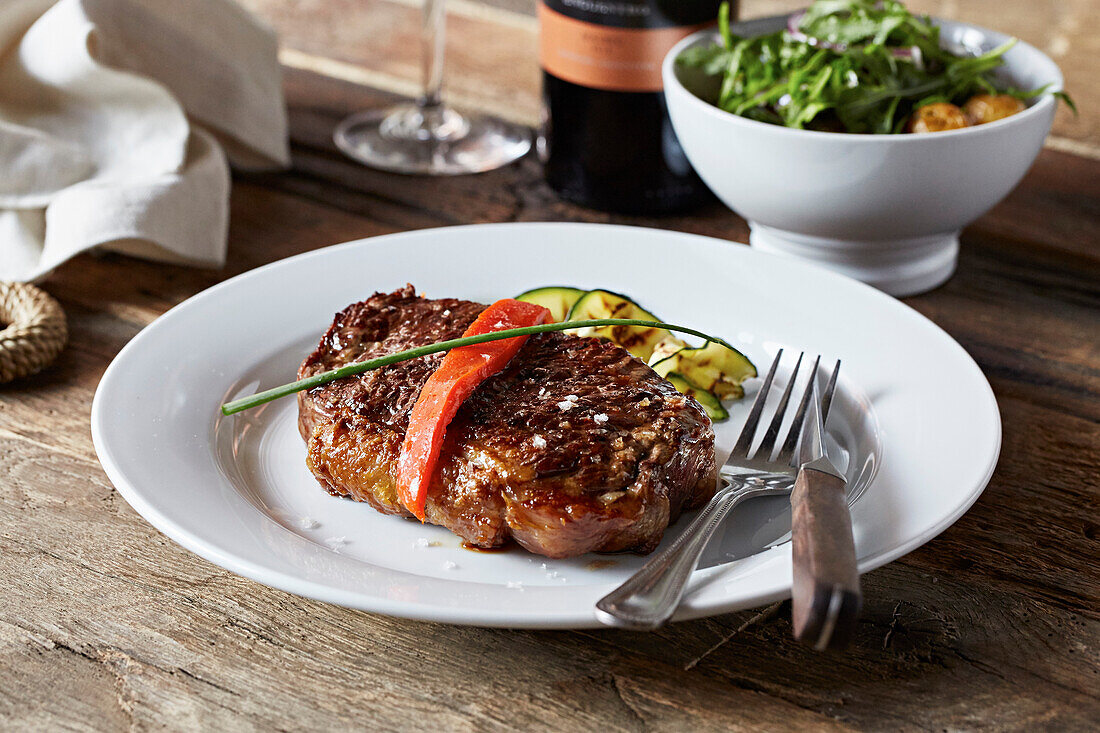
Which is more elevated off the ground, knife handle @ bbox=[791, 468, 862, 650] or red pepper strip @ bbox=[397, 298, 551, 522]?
knife handle @ bbox=[791, 468, 862, 650]

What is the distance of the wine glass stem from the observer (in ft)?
8.35

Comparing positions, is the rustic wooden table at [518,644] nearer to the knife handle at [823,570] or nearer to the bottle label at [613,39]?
the knife handle at [823,570]

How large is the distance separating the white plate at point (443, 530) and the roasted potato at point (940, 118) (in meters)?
0.36

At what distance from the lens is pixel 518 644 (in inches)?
46.1

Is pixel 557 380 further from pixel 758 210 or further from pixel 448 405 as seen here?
pixel 758 210

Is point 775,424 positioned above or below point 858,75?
below

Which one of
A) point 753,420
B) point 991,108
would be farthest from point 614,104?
point 753,420

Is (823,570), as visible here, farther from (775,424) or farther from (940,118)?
(940,118)

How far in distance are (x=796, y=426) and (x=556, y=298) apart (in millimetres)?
517

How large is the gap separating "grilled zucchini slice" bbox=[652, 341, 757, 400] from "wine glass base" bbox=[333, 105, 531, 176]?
3.46ft

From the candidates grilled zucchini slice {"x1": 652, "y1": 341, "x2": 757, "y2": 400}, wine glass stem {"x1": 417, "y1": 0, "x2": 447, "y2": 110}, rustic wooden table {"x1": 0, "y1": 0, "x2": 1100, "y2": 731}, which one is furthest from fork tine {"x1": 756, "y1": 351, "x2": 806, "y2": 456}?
wine glass stem {"x1": 417, "y1": 0, "x2": 447, "y2": 110}

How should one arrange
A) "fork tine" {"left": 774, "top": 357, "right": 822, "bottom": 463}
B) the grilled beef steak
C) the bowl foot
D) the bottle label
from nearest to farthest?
the grilled beef steak
"fork tine" {"left": 774, "top": 357, "right": 822, "bottom": 463}
the bowl foot
the bottle label

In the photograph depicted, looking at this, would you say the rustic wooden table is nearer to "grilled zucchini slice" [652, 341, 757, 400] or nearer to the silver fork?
the silver fork

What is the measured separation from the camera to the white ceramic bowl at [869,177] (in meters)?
1.79
